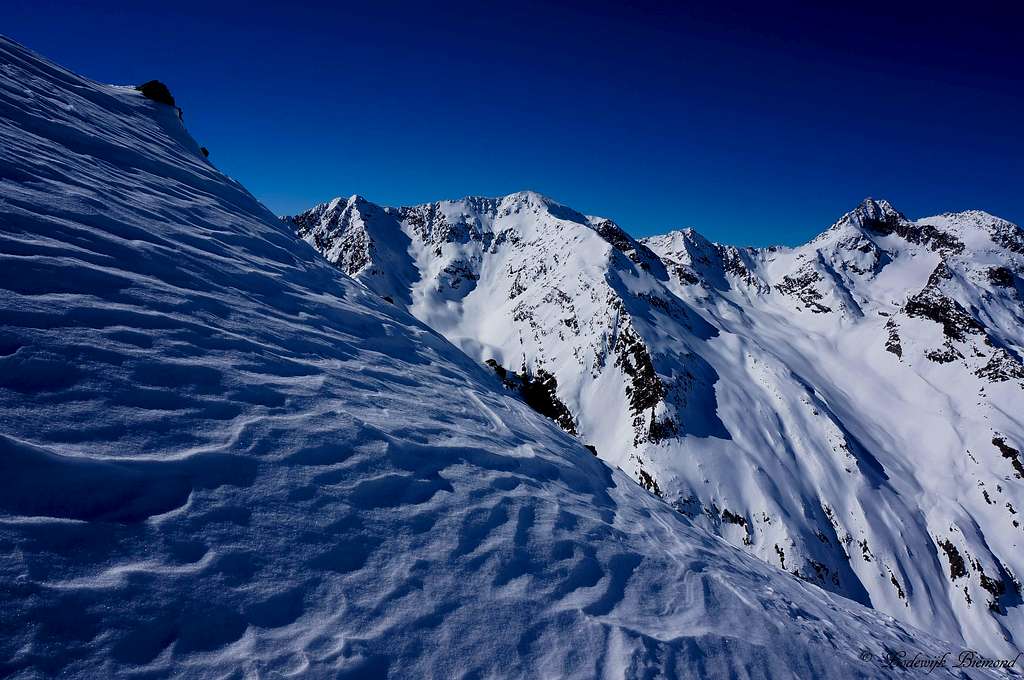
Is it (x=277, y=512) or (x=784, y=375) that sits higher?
(x=784, y=375)

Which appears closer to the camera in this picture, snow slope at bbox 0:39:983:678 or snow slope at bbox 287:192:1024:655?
snow slope at bbox 0:39:983:678

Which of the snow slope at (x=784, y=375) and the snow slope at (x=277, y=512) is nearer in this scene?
the snow slope at (x=277, y=512)

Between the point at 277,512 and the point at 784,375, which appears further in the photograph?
the point at 784,375

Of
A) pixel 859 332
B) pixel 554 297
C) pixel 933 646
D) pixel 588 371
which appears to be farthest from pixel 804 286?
pixel 933 646
